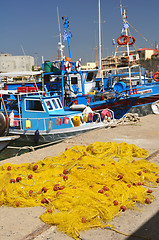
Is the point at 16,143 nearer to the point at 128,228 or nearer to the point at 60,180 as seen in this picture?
the point at 60,180

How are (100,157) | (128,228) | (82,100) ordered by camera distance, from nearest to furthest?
1. (128,228)
2. (100,157)
3. (82,100)

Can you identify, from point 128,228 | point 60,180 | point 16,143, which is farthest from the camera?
point 16,143

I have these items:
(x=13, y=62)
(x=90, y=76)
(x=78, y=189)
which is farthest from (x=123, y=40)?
(x=13, y=62)

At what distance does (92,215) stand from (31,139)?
28.9ft

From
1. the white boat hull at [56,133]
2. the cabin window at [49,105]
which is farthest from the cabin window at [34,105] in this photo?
the white boat hull at [56,133]

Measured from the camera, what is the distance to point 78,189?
4.28 metres

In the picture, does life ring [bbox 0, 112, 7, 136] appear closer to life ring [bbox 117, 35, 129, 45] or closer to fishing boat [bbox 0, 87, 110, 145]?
fishing boat [bbox 0, 87, 110, 145]

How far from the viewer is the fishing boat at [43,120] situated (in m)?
11.6

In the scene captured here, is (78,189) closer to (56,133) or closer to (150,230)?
(150,230)

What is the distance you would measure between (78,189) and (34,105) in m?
8.26

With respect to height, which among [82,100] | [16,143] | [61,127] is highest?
[82,100]

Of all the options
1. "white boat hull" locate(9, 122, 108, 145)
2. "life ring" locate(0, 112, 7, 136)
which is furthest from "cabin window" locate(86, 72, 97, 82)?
"life ring" locate(0, 112, 7, 136)

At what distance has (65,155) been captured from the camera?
239 inches

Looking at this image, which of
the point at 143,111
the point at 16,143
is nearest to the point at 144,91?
the point at 143,111
